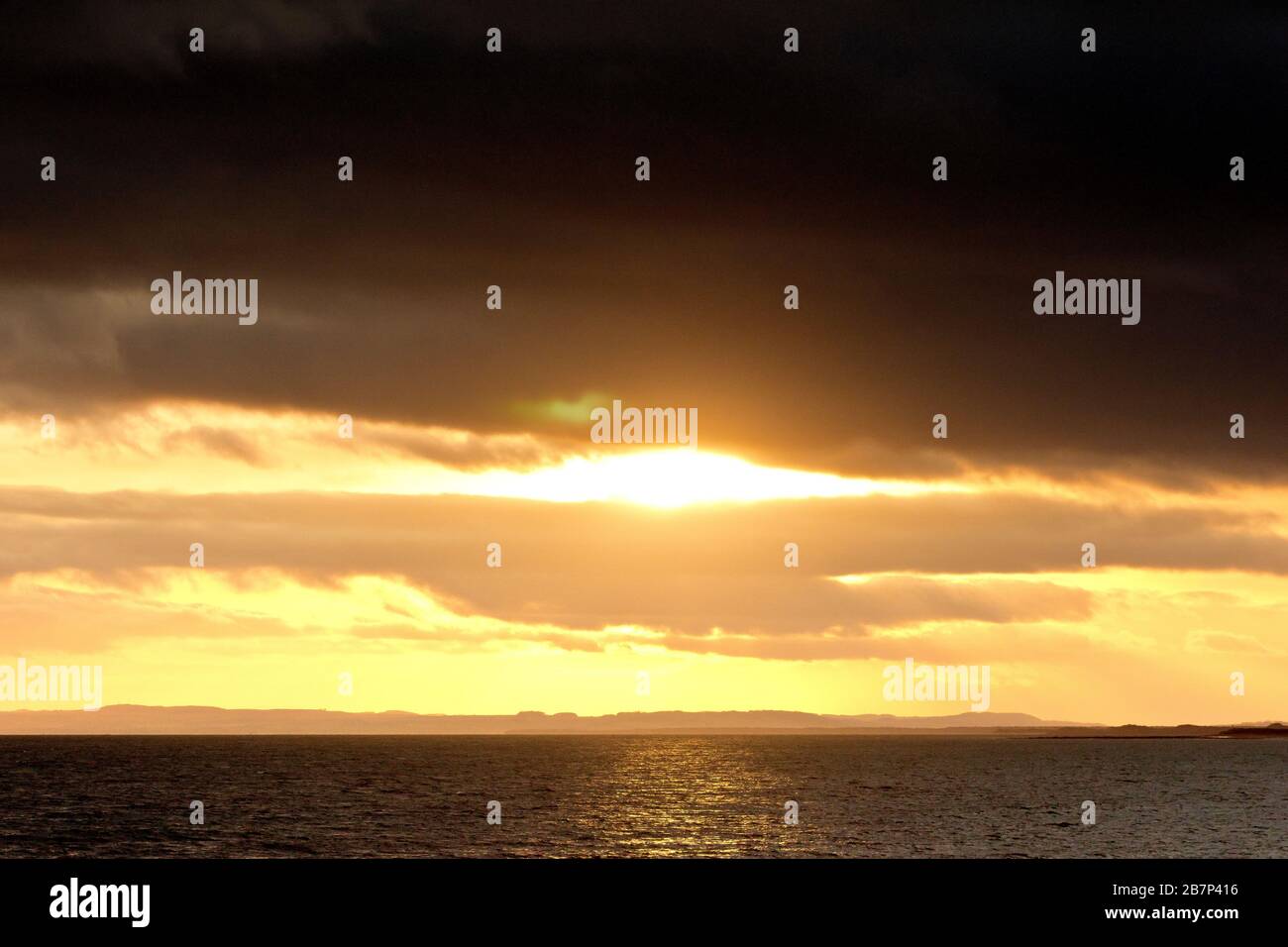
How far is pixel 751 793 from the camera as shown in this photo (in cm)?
13725

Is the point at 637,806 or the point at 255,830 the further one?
the point at 637,806

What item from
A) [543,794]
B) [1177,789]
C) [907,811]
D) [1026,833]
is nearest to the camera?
[1026,833]
